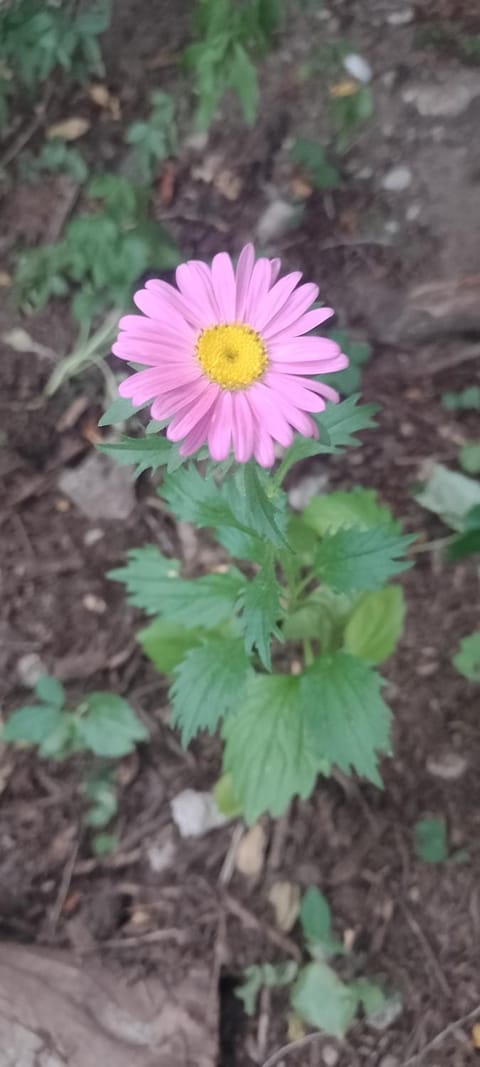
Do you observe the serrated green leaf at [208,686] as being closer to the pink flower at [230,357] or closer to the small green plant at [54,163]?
the pink flower at [230,357]

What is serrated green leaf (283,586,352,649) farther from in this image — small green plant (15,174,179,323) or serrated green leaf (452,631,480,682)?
small green plant (15,174,179,323)

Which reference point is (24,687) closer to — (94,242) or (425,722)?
(425,722)

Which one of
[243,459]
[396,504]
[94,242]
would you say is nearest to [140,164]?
[94,242]

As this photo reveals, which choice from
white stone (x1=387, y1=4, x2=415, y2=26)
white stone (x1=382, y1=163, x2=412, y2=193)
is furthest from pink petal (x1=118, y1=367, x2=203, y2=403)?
white stone (x1=387, y1=4, x2=415, y2=26)

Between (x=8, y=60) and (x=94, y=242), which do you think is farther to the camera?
(x=8, y=60)

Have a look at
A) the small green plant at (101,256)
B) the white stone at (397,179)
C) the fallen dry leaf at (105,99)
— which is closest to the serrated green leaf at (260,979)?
the small green plant at (101,256)

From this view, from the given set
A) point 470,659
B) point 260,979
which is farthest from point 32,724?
point 470,659
